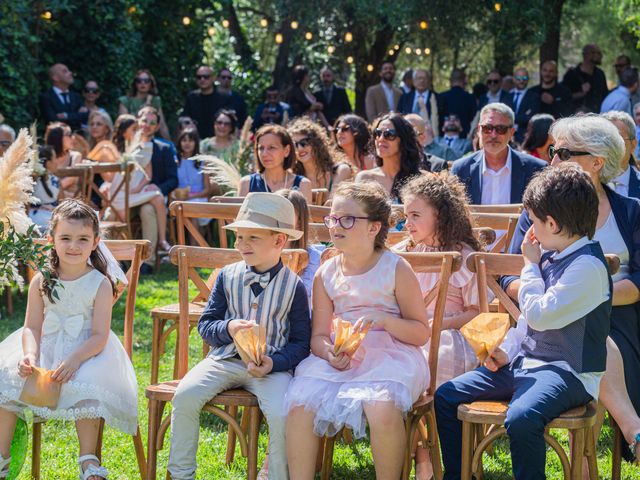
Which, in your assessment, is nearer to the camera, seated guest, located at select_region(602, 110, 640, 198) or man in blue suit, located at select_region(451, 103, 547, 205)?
seated guest, located at select_region(602, 110, 640, 198)

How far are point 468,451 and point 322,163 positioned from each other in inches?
164

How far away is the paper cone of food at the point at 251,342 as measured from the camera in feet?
13.0

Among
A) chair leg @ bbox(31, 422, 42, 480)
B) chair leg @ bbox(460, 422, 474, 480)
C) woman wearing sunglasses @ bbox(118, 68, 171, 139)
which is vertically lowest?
chair leg @ bbox(31, 422, 42, 480)

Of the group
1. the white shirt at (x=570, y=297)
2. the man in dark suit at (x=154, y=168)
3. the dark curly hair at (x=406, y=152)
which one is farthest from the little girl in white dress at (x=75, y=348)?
the man in dark suit at (x=154, y=168)

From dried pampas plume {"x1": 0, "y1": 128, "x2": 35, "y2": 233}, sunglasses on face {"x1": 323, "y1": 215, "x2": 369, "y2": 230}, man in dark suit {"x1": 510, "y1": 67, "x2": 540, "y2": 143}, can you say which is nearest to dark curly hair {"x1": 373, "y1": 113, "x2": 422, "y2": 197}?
sunglasses on face {"x1": 323, "y1": 215, "x2": 369, "y2": 230}

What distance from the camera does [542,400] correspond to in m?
3.68

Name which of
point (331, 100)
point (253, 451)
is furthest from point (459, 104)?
point (253, 451)

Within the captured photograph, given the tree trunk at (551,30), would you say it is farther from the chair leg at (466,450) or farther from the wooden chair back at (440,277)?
the chair leg at (466,450)

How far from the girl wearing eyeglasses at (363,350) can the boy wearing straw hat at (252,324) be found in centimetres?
6

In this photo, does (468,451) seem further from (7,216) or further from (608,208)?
(7,216)

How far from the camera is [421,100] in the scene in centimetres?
1391

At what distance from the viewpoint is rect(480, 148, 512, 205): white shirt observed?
262 inches

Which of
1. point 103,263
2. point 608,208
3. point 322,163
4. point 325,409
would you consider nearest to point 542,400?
point 325,409

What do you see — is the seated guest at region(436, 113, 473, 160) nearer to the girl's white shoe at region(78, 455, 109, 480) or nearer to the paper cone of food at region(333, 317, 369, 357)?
the paper cone of food at region(333, 317, 369, 357)
